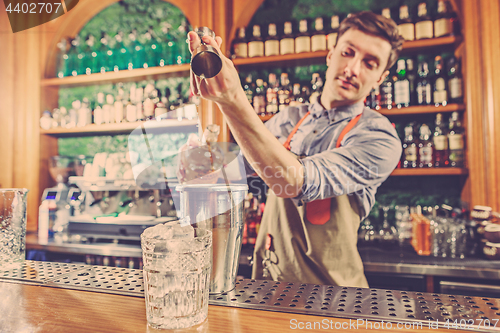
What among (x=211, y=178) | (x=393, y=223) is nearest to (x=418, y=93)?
(x=393, y=223)

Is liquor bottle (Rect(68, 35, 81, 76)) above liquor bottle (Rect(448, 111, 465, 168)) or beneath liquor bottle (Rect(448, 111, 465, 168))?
above

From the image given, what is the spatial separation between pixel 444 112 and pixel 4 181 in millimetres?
3393

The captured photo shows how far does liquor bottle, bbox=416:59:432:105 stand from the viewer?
6.89 ft

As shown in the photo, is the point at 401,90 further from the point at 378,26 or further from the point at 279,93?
the point at 378,26

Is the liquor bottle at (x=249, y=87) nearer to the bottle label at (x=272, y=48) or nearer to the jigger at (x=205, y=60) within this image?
the bottle label at (x=272, y=48)

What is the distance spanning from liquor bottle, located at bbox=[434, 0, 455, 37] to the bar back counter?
1.96 metres

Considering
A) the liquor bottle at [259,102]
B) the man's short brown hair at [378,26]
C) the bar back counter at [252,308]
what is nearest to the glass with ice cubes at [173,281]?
the bar back counter at [252,308]

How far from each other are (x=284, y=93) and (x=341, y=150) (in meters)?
1.43

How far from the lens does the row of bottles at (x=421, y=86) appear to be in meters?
2.07

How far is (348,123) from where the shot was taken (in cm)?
131

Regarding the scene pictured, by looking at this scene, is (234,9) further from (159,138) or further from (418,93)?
(418,93)

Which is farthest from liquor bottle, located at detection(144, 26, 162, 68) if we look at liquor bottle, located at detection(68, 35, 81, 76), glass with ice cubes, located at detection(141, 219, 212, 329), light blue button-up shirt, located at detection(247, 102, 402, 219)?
glass with ice cubes, located at detection(141, 219, 212, 329)

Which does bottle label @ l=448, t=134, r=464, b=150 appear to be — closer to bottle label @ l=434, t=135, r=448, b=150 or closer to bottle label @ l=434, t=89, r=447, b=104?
bottle label @ l=434, t=135, r=448, b=150

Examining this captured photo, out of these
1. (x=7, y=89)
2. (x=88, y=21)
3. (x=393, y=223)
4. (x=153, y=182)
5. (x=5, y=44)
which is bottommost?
(x=393, y=223)
